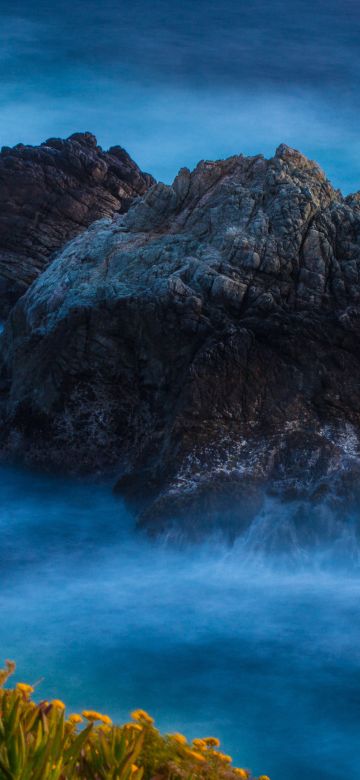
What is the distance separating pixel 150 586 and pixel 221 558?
100 centimetres

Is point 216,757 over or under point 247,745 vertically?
over

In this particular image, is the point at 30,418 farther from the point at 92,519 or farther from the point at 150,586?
the point at 150,586

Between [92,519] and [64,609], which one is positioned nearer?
[64,609]

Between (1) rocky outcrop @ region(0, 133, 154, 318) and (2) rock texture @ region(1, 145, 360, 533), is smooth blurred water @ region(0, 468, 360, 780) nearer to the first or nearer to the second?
(2) rock texture @ region(1, 145, 360, 533)

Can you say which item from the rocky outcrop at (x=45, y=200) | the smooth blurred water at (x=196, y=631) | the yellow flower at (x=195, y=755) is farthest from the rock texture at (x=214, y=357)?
the rocky outcrop at (x=45, y=200)

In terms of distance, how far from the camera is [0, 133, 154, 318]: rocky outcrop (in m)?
34.8

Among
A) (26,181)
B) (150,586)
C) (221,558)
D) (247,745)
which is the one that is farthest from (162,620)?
(26,181)

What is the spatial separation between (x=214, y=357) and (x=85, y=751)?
8760 millimetres

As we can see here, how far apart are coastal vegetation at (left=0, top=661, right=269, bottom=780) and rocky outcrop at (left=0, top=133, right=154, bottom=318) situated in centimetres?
2924

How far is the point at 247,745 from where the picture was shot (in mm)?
7426

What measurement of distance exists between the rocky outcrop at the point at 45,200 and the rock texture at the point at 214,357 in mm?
19185

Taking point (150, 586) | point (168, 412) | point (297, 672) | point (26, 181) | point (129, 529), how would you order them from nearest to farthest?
point (297, 672) → point (150, 586) → point (129, 529) → point (168, 412) → point (26, 181)

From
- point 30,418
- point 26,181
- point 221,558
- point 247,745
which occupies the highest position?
point 26,181

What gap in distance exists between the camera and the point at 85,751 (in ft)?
14.1
